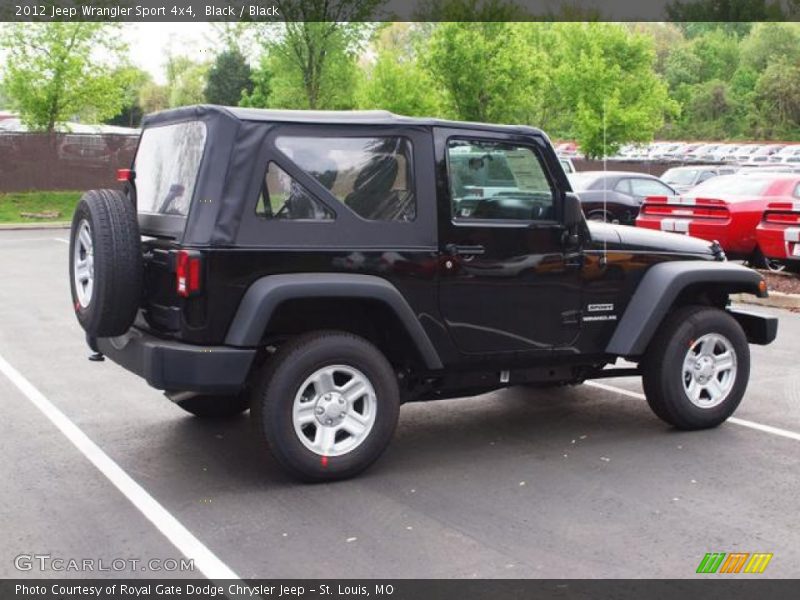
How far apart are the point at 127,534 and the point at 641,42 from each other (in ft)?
106

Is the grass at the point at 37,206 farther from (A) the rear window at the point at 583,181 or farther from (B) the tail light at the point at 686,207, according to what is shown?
(B) the tail light at the point at 686,207

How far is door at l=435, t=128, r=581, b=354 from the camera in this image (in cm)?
585

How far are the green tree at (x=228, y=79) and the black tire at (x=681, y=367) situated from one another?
169ft

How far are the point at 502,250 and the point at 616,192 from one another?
1564 cm

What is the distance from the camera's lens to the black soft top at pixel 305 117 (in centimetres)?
544

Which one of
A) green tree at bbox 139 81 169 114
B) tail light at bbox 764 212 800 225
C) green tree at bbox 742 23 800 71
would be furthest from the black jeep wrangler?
green tree at bbox 139 81 169 114

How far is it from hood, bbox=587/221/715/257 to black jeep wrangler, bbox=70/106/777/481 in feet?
0.06

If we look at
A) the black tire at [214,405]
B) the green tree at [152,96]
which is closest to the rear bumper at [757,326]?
the black tire at [214,405]

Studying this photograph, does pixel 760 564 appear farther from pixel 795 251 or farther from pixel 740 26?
pixel 740 26

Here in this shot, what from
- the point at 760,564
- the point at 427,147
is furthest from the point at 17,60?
the point at 760,564

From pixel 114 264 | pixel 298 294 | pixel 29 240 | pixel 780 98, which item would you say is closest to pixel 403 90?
pixel 29 240

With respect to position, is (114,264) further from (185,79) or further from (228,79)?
(185,79)

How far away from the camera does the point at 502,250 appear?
19.6ft
